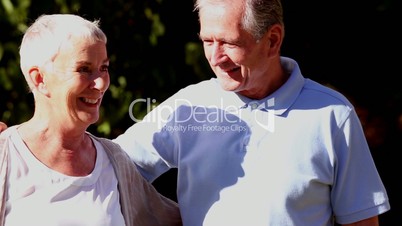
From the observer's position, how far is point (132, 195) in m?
3.09

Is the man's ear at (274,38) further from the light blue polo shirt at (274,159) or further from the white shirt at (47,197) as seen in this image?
the white shirt at (47,197)

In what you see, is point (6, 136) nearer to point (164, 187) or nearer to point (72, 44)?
point (72, 44)

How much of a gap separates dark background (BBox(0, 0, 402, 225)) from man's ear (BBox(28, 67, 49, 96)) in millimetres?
1533

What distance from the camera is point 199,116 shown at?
318 cm

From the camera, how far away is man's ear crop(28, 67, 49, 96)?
280 centimetres

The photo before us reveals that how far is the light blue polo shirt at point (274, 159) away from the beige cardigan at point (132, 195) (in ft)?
0.30

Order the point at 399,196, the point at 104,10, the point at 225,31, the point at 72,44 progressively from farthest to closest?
the point at 399,196 < the point at 104,10 < the point at 225,31 < the point at 72,44

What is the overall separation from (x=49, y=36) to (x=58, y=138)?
0.97 feet

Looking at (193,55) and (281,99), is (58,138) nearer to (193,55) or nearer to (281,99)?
(281,99)

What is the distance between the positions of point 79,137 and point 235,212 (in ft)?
1.82

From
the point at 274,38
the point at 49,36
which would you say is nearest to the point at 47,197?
the point at 49,36

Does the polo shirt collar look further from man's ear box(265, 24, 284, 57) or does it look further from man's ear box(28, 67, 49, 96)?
man's ear box(28, 67, 49, 96)

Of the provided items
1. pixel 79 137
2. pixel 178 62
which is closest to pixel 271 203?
pixel 79 137

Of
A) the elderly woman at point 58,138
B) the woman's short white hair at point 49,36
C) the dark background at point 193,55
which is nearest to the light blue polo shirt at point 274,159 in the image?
the elderly woman at point 58,138
